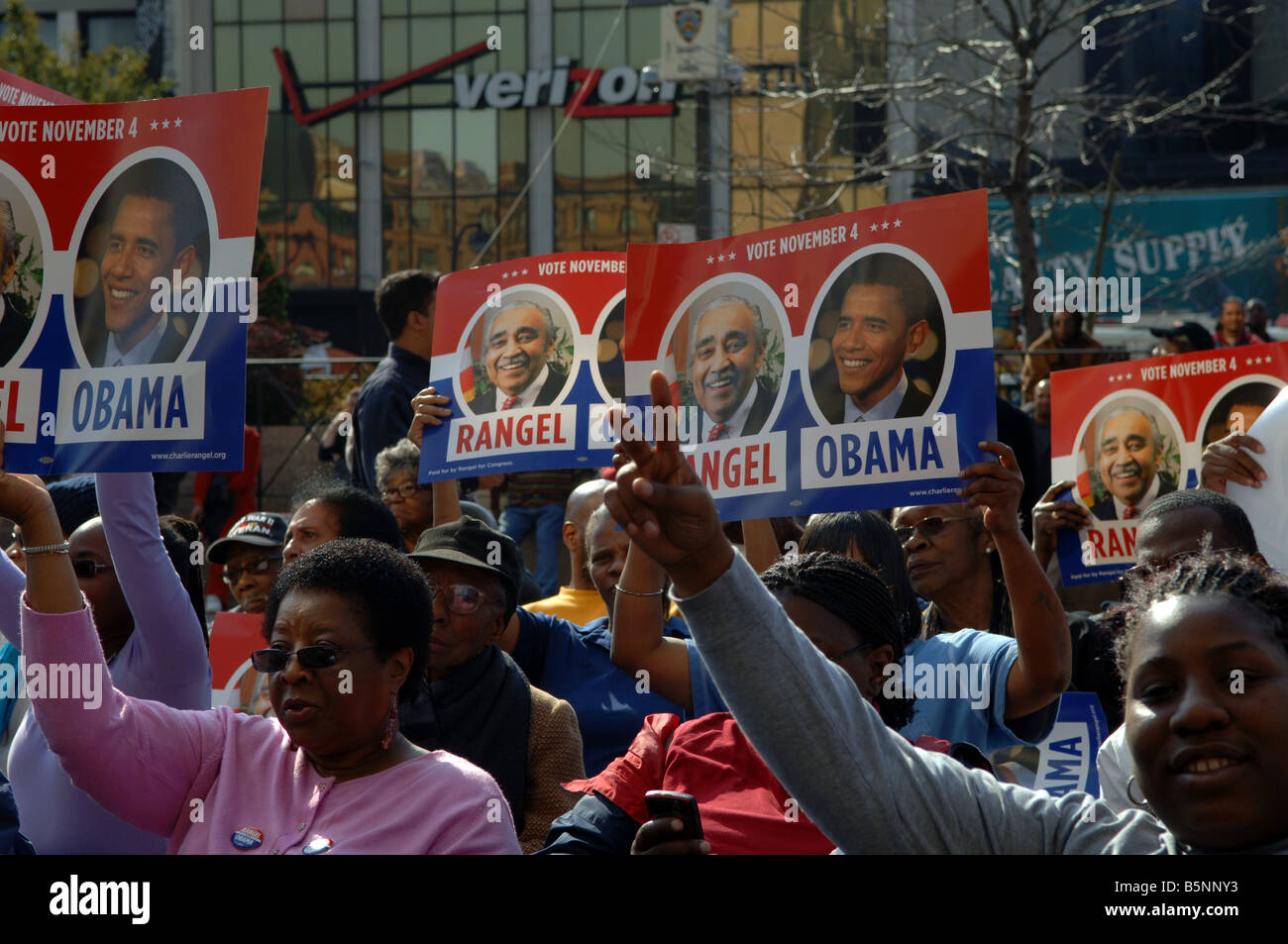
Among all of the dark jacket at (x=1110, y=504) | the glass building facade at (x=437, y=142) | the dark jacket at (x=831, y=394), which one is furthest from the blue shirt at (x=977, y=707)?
the glass building facade at (x=437, y=142)

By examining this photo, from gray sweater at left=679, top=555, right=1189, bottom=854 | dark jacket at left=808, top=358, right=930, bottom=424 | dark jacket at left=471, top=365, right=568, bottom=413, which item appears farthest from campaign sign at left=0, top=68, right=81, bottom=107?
gray sweater at left=679, top=555, right=1189, bottom=854

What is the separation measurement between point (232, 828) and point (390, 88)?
2946 cm

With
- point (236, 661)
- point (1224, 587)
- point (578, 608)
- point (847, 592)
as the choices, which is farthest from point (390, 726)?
point (578, 608)

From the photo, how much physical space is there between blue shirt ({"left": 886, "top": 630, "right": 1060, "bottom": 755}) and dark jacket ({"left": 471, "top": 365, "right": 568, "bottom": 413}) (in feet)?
5.75

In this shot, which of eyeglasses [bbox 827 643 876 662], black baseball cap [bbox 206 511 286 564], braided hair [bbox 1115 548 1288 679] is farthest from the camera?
black baseball cap [bbox 206 511 286 564]

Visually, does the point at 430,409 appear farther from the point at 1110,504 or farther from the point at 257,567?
the point at 1110,504

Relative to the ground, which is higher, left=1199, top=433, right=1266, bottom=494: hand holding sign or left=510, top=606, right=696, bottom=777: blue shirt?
left=1199, top=433, right=1266, bottom=494: hand holding sign

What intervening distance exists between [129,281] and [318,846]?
5.38ft

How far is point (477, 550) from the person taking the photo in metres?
4.11

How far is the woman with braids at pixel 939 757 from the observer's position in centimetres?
183

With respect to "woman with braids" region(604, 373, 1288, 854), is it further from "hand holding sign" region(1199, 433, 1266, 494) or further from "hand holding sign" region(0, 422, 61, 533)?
"hand holding sign" region(1199, 433, 1266, 494)

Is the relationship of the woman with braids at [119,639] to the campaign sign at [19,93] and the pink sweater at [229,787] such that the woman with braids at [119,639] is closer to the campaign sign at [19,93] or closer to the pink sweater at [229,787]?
the pink sweater at [229,787]

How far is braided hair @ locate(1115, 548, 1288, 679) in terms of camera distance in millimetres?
2027

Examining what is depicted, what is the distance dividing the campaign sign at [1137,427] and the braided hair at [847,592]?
6.71 feet
